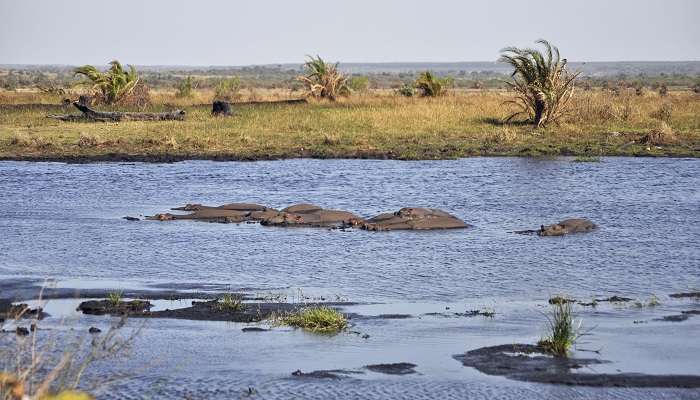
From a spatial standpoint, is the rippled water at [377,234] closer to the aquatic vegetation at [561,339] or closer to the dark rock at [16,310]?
the dark rock at [16,310]

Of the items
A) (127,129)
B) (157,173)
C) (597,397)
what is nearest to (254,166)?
(157,173)

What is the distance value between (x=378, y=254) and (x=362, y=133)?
1825 centimetres

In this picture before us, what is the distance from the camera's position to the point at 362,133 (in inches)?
1366

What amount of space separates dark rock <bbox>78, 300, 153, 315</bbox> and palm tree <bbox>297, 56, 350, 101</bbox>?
32.7m

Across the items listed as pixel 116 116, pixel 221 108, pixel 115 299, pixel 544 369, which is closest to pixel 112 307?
pixel 115 299

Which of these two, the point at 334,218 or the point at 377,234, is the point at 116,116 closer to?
the point at 334,218

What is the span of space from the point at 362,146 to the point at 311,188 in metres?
7.56

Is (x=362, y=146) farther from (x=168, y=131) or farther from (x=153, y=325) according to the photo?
(x=153, y=325)

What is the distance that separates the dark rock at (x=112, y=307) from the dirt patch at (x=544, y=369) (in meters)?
3.91

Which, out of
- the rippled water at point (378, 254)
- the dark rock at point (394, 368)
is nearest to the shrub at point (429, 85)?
the rippled water at point (378, 254)

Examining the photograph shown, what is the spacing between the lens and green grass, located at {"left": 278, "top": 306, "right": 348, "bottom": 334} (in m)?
11.8

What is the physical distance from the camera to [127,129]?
34969 millimetres

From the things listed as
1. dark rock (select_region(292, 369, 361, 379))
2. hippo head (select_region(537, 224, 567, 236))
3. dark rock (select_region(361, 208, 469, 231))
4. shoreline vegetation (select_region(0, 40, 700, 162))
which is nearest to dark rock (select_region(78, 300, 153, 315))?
dark rock (select_region(292, 369, 361, 379))

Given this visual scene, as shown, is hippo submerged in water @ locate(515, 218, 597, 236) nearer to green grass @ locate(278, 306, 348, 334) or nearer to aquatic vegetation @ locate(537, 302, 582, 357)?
green grass @ locate(278, 306, 348, 334)
